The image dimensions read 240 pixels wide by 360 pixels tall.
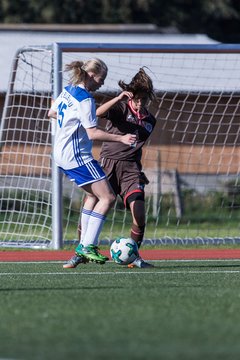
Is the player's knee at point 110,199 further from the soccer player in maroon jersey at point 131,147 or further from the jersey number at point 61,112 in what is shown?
the jersey number at point 61,112

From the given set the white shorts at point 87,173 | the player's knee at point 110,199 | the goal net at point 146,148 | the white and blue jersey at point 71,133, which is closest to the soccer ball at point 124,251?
the player's knee at point 110,199

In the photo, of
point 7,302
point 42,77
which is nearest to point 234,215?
point 42,77

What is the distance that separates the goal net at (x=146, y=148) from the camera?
1419cm

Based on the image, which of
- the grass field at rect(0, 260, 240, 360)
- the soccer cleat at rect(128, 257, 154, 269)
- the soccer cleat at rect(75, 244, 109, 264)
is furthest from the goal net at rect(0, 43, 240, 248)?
the grass field at rect(0, 260, 240, 360)

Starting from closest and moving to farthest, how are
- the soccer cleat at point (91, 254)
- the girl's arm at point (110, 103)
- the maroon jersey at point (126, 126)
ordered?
the soccer cleat at point (91, 254) → the girl's arm at point (110, 103) → the maroon jersey at point (126, 126)

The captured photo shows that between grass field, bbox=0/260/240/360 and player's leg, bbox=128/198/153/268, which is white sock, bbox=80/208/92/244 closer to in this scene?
player's leg, bbox=128/198/153/268

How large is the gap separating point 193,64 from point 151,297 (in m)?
14.4

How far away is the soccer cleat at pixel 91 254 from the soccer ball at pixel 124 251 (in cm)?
36

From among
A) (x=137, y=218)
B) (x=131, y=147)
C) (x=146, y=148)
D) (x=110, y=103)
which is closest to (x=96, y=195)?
(x=137, y=218)

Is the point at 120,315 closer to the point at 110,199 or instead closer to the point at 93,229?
the point at 93,229

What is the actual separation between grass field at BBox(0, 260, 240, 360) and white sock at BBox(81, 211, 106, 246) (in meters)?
0.36

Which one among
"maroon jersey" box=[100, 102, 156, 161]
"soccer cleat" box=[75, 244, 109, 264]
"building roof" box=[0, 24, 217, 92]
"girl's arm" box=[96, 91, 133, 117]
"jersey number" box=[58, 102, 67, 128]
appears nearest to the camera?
"soccer cleat" box=[75, 244, 109, 264]

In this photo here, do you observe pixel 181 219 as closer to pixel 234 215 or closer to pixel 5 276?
Result: pixel 234 215

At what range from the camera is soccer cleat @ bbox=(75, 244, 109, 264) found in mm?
9875
